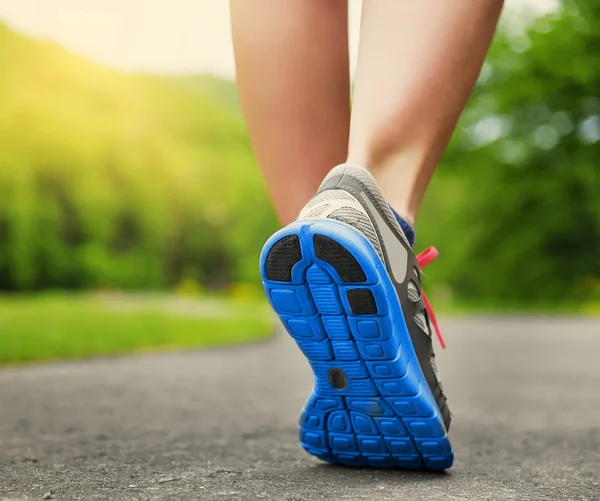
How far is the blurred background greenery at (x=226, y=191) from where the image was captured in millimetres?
17250

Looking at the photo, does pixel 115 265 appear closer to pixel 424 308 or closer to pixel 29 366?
pixel 29 366

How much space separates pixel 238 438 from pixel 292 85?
2.23 ft

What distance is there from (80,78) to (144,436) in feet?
82.0

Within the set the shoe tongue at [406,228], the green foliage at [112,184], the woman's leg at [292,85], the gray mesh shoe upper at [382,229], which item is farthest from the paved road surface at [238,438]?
the green foliage at [112,184]

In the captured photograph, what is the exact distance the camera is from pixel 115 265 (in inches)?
806

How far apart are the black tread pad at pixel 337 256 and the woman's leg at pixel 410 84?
8.7 inches

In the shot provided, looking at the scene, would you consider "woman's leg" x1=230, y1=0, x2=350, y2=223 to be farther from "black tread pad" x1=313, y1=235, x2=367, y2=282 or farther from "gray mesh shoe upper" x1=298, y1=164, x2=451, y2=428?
"black tread pad" x1=313, y1=235, x2=367, y2=282

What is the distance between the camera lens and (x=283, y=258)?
1099 mm

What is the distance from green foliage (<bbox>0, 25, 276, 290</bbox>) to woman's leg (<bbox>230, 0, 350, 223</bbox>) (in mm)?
17466

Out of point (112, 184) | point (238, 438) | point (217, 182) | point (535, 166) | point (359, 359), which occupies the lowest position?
point (238, 438)

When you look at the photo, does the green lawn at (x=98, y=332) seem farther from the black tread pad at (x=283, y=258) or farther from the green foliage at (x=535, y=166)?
the green foliage at (x=535, y=166)

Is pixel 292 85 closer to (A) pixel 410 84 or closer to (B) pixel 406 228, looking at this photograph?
(A) pixel 410 84

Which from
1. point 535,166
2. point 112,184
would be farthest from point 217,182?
point 535,166

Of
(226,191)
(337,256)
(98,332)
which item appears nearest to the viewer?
(337,256)
